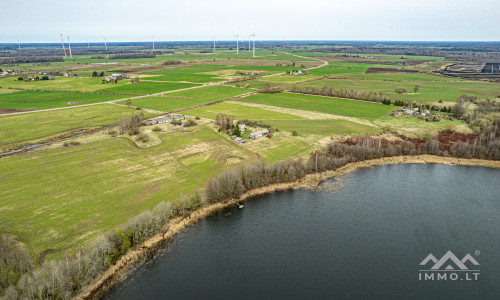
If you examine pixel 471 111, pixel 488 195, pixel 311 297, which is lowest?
pixel 311 297

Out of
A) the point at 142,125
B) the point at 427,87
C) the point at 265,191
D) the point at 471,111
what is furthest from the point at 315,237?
the point at 427,87

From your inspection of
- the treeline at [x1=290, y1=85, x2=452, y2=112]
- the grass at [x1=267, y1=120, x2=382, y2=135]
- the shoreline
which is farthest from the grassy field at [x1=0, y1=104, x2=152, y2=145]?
the treeline at [x1=290, y1=85, x2=452, y2=112]

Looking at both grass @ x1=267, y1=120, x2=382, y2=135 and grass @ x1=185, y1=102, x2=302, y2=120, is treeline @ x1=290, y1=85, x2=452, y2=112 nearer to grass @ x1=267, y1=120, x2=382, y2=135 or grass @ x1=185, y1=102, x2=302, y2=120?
grass @ x1=267, y1=120, x2=382, y2=135

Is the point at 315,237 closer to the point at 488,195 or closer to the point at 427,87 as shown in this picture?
the point at 488,195

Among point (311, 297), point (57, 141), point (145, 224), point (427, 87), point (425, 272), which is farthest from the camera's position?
point (427, 87)

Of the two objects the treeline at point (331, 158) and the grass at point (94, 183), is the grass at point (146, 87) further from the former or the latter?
the treeline at point (331, 158)

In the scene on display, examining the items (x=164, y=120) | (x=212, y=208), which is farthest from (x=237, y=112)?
(x=212, y=208)

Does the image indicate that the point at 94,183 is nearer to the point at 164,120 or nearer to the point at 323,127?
the point at 164,120
